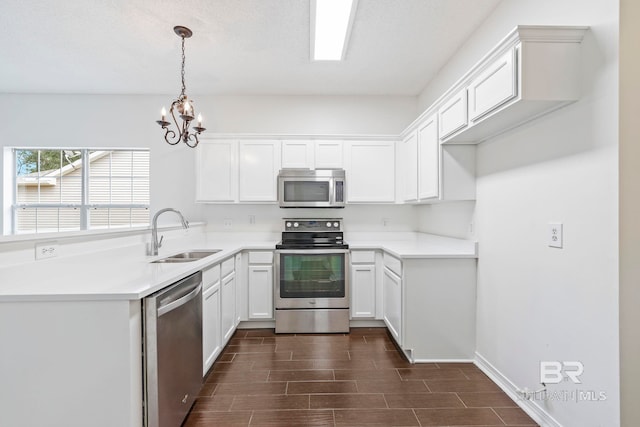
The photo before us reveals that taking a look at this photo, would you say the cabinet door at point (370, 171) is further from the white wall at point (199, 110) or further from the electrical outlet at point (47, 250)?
the electrical outlet at point (47, 250)

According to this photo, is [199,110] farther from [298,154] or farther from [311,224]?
[311,224]

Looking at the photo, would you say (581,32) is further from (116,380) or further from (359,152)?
(116,380)

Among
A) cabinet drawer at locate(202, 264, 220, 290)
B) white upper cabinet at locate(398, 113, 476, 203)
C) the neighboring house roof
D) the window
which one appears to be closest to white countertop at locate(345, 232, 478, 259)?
white upper cabinet at locate(398, 113, 476, 203)

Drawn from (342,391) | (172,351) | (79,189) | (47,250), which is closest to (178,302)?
(172,351)

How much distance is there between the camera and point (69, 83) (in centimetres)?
348

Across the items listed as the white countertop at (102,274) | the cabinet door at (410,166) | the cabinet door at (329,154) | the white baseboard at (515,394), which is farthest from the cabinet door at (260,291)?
the white baseboard at (515,394)

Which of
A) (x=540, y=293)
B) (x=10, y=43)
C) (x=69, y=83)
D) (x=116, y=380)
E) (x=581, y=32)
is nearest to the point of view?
(x=116, y=380)

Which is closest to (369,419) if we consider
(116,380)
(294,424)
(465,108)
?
(294,424)

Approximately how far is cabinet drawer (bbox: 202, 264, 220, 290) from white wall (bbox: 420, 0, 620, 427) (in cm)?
209

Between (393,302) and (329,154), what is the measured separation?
178cm

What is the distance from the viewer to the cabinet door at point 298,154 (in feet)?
11.4

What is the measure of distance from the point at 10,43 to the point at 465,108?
390 centimetres

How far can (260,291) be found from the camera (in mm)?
3125

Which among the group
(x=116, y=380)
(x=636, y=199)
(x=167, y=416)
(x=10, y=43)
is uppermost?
(x=10, y=43)
